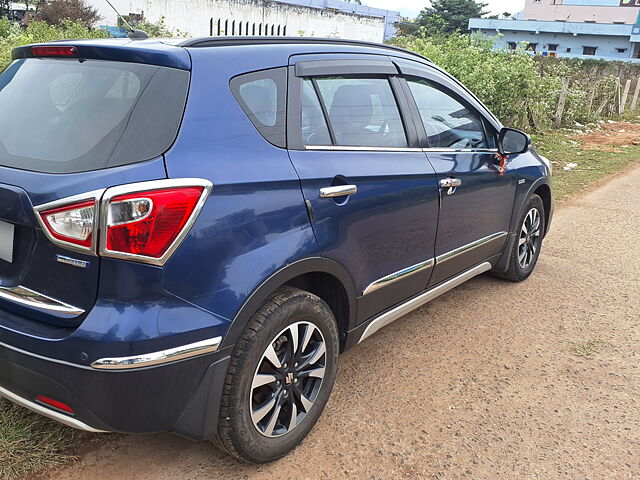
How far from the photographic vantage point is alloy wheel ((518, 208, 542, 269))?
15.8ft

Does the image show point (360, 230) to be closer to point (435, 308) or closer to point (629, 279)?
point (435, 308)

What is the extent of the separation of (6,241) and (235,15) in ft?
150

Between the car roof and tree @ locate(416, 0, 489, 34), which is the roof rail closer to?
the car roof

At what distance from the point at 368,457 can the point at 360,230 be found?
3.36 feet

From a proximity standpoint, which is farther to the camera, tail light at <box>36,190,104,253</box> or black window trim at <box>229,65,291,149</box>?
black window trim at <box>229,65,291,149</box>

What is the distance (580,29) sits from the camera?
59469 millimetres

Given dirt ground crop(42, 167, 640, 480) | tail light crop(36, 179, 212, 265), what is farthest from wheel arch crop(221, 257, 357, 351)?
dirt ground crop(42, 167, 640, 480)

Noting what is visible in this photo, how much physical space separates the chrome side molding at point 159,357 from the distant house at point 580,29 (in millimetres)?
61255

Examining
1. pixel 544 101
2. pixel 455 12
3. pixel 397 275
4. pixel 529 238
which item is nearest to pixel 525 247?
pixel 529 238

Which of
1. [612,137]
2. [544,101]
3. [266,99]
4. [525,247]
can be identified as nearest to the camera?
[266,99]

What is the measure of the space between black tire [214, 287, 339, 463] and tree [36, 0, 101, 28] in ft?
124

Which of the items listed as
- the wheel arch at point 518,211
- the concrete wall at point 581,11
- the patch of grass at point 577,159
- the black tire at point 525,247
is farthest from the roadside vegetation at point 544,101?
the concrete wall at point 581,11

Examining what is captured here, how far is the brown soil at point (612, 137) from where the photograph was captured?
1371 cm

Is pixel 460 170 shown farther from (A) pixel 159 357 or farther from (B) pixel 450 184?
(A) pixel 159 357
